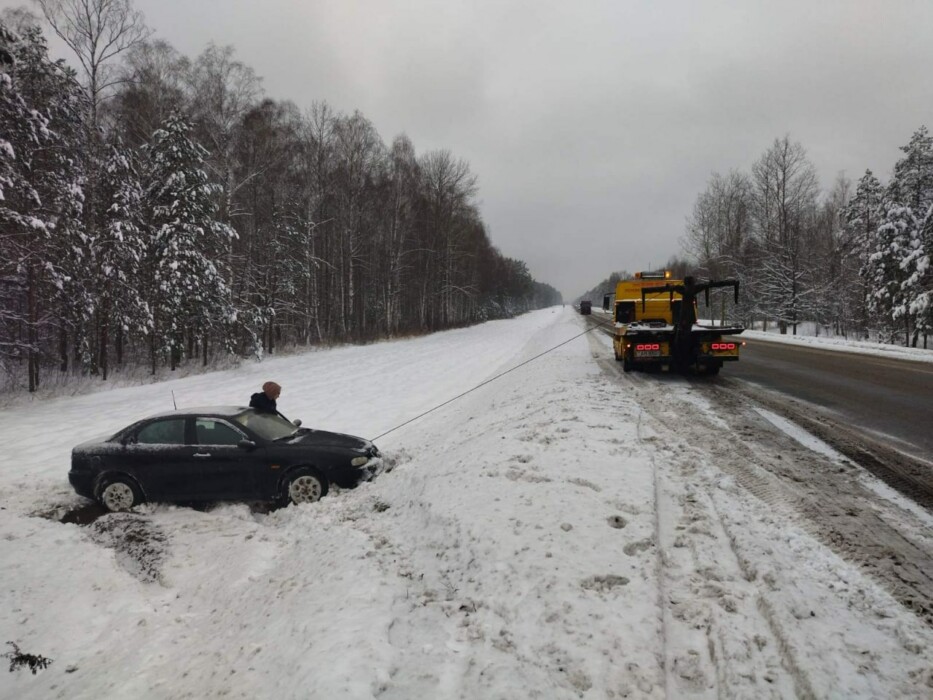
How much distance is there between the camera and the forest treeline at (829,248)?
26.9 meters

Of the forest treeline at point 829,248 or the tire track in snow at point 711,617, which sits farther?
the forest treeline at point 829,248

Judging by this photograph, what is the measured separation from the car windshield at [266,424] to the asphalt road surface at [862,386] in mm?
8542

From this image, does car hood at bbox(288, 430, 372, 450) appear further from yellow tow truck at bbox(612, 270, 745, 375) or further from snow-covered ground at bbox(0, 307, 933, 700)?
yellow tow truck at bbox(612, 270, 745, 375)

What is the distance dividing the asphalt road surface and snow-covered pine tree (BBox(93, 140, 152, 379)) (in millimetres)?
19479

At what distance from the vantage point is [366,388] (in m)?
15.1

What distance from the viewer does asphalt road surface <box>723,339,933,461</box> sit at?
734 centimetres

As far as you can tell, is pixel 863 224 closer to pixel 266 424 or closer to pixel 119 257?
pixel 266 424

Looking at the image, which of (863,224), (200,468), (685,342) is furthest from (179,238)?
(863,224)

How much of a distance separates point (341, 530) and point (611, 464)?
3.31 meters

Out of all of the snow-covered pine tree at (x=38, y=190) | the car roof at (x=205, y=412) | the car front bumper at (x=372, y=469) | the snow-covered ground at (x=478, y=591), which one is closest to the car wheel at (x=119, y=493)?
the snow-covered ground at (x=478, y=591)

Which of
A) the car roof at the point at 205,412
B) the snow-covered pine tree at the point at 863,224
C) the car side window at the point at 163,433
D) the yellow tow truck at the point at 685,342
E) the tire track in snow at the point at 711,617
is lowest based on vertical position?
the tire track in snow at the point at 711,617

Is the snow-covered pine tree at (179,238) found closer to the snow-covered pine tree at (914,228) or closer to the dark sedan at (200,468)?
the dark sedan at (200,468)

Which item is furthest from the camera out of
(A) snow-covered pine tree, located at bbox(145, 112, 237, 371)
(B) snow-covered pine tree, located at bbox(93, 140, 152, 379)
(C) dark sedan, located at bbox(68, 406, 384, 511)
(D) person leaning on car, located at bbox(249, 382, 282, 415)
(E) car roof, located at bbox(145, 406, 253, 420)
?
(A) snow-covered pine tree, located at bbox(145, 112, 237, 371)

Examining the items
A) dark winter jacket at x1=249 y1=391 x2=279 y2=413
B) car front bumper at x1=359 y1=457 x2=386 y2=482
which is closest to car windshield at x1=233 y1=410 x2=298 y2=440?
dark winter jacket at x1=249 y1=391 x2=279 y2=413
